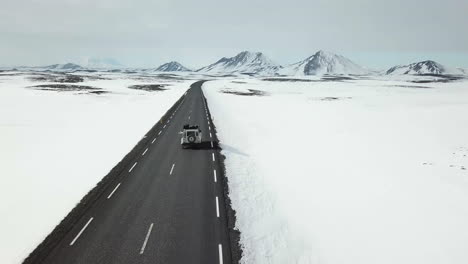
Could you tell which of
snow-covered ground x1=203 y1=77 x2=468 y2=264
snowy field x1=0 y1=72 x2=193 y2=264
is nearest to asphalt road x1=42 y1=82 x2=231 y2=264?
snow-covered ground x1=203 y1=77 x2=468 y2=264

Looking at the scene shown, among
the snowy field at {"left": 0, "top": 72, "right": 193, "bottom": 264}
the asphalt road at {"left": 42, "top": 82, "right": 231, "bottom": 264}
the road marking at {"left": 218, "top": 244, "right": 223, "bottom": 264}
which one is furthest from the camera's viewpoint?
the snowy field at {"left": 0, "top": 72, "right": 193, "bottom": 264}

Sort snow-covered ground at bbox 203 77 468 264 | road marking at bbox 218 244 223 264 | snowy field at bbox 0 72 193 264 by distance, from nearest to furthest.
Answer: road marking at bbox 218 244 223 264, snow-covered ground at bbox 203 77 468 264, snowy field at bbox 0 72 193 264

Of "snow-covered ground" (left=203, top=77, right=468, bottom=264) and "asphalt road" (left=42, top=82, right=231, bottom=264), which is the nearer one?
"asphalt road" (left=42, top=82, right=231, bottom=264)

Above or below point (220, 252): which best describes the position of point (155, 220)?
above

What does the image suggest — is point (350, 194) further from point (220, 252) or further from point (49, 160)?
point (49, 160)

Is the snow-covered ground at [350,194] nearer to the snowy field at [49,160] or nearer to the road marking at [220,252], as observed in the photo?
the road marking at [220,252]

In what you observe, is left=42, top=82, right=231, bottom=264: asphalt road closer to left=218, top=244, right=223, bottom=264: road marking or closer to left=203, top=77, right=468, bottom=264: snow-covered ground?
left=218, top=244, right=223, bottom=264: road marking

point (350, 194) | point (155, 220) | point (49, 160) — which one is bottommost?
point (350, 194)

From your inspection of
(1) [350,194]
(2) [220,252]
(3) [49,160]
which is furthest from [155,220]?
(3) [49,160]
